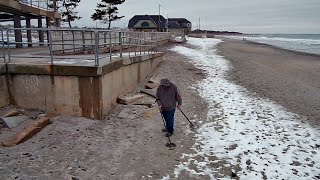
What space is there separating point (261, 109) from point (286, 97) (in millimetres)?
2277

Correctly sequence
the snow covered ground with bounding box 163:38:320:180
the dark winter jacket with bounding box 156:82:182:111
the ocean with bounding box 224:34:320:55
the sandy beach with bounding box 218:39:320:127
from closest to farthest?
the snow covered ground with bounding box 163:38:320:180
the dark winter jacket with bounding box 156:82:182:111
the sandy beach with bounding box 218:39:320:127
the ocean with bounding box 224:34:320:55

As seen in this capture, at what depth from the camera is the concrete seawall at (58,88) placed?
306 inches

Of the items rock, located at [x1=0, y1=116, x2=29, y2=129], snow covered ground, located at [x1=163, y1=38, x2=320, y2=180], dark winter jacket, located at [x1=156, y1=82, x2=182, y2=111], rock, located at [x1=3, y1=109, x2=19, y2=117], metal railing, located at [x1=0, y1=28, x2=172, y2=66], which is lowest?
snow covered ground, located at [x1=163, y1=38, x2=320, y2=180]

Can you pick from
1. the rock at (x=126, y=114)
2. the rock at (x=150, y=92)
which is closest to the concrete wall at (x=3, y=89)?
the rock at (x=126, y=114)

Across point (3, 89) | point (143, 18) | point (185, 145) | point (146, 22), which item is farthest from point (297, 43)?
point (3, 89)

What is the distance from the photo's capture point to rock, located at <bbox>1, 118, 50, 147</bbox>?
6363 mm

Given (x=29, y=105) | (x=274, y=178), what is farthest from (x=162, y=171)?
(x=29, y=105)

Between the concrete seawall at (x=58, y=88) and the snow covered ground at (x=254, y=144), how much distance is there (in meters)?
2.80

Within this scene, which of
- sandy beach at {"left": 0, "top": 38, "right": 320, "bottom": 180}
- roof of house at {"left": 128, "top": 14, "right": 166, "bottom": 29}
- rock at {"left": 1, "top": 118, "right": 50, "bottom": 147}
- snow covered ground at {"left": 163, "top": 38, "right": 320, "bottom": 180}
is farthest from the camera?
roof of house at {"left": 128, "top": 14, "right": 166, "bottom": 29}

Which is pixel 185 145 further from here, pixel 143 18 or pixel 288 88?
pixel 143 18

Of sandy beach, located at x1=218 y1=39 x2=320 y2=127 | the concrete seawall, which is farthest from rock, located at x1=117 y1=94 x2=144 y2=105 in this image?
sandy beach, located at x1=218 y1=39 x2=320 y2=127

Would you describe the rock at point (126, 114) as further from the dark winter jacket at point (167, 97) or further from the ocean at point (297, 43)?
the ocean at point (297, 43)

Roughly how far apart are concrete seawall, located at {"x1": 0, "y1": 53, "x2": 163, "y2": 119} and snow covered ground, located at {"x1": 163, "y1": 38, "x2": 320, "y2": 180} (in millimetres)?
2800

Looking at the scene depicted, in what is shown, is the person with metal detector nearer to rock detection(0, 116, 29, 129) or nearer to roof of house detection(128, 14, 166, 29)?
rock detection(0, 116, 29, 129)
